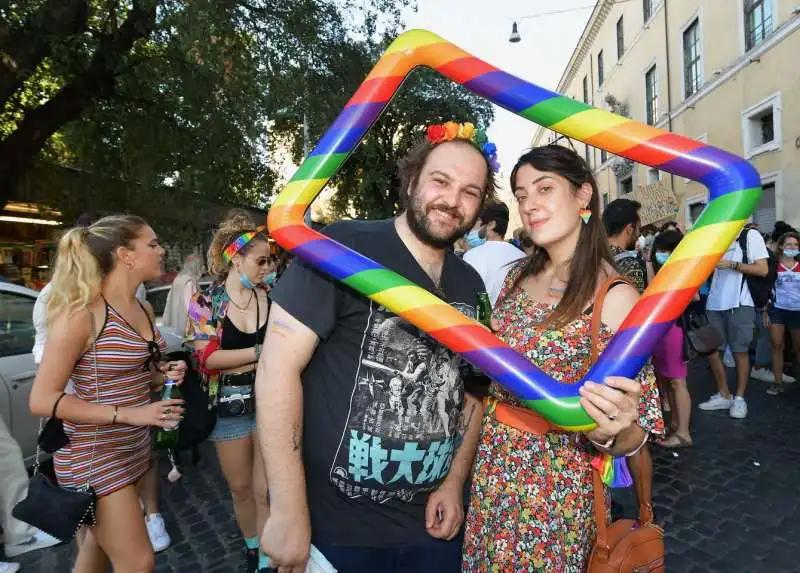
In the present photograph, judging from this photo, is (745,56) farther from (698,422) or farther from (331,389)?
(331,389)

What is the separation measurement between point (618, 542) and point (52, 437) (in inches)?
91.9

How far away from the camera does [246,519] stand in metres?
3.03

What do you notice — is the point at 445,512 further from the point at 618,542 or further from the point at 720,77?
the point at 720,77

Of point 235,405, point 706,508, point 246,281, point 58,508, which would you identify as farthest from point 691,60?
point 58,508

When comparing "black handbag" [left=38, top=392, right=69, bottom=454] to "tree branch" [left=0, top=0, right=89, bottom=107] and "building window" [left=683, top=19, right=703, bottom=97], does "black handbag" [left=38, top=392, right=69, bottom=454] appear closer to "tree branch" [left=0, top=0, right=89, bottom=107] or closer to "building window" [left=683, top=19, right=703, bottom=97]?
"tree branch" [left=0, top=0, right=89, bottom=107]

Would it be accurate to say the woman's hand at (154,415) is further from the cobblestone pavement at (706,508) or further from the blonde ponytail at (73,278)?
the cobblestone pavement at (706,508)

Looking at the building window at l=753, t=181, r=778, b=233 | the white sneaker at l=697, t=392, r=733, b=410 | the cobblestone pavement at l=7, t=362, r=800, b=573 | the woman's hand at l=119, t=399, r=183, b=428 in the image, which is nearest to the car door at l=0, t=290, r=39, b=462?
the cobblestone pavement at l=7, t=362, r=800, b=573

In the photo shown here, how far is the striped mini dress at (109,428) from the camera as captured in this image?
2.19 meters

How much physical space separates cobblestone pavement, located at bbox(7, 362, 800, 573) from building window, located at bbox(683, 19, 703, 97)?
14536 mm

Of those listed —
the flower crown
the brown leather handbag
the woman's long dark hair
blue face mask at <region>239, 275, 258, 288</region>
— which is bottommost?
the brown leather handbag

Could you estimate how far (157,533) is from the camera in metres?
3.45

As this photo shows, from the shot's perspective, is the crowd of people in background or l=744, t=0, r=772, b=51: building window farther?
l=744, t=0, r=772, b=51: building window

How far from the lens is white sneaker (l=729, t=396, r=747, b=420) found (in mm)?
5621

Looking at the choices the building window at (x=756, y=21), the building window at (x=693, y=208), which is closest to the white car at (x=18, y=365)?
the building window at (x=756, y=21)
